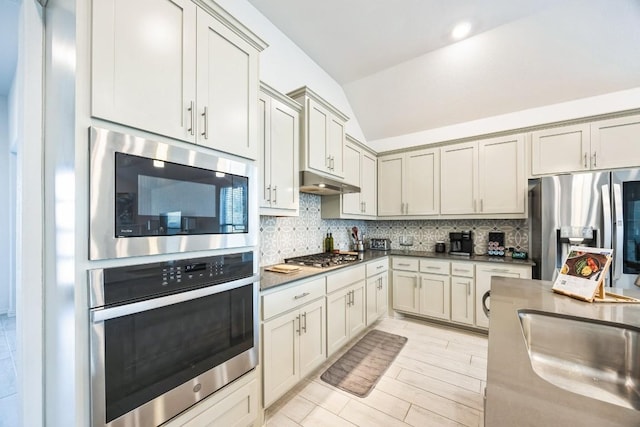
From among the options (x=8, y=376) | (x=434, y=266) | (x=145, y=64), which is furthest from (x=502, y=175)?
(x=8, y=376)

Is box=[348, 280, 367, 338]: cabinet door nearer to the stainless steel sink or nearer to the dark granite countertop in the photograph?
the dark granite countertop

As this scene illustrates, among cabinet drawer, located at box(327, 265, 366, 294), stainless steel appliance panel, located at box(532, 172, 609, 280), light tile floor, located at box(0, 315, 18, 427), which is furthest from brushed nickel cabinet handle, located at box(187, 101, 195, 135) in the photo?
stainless steel appliance panel, located at box(532, 172, 609, 280)

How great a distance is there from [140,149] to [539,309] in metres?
1.89

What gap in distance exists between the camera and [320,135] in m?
2.51

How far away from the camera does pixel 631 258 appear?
7.16 feet

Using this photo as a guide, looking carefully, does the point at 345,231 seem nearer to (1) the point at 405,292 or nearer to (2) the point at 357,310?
(1) the point at 405,292

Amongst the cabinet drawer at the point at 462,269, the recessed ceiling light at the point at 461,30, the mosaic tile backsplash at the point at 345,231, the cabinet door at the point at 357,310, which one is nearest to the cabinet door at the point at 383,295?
the cabinet door at the point at 357,310

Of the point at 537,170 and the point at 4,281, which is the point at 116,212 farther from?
the point at 4,281

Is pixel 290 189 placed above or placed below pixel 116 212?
above

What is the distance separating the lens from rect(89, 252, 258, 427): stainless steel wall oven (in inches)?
36.3

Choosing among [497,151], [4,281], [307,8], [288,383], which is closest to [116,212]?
[288,383]

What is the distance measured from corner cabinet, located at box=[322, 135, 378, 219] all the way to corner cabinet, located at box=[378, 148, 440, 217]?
0.14 m

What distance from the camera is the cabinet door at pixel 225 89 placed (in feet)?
4.12

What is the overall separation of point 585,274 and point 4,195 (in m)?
5.96
